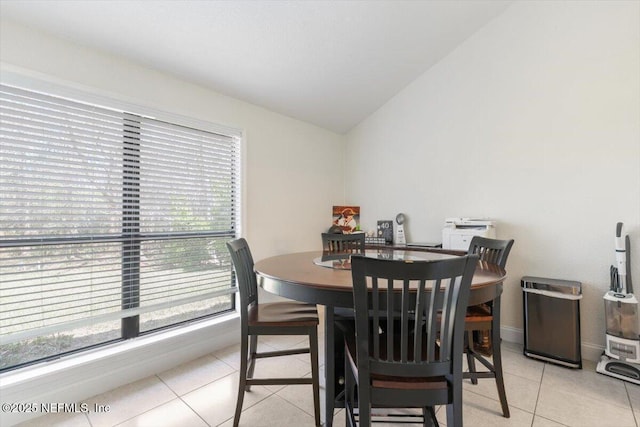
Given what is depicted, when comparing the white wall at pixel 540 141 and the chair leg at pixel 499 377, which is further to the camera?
the white wall at pixel 540 141

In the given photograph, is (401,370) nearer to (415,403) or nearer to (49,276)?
(415,403)

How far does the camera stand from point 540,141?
8.46 feet

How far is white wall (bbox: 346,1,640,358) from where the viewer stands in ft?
7.40

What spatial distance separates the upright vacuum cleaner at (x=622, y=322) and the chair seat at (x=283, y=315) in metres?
2.23

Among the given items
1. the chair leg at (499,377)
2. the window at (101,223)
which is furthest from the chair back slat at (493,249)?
the window at (101,223)

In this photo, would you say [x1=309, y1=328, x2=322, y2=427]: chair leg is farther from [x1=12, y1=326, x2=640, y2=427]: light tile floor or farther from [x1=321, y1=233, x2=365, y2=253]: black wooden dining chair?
[x1=321, y1=233, x2=365, y2=253]: black wooden dining chair

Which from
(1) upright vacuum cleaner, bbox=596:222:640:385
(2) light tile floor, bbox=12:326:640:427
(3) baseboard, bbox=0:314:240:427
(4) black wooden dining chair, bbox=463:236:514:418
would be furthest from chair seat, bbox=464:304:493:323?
(3) baseboard, bbox=0:314:240:427

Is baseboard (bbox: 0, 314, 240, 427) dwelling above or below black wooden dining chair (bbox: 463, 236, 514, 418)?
below

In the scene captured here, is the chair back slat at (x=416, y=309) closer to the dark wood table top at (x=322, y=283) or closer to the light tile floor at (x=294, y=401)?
the dark wood table top at (x=322, y=283)

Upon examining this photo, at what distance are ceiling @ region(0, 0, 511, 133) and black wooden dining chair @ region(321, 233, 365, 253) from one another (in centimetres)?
152

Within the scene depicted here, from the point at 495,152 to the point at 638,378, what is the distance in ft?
6.55

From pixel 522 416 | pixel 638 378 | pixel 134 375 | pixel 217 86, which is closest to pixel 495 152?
pixel 638 378

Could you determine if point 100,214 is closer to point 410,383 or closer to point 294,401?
point 294,401

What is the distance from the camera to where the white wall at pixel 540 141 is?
2.26 m
